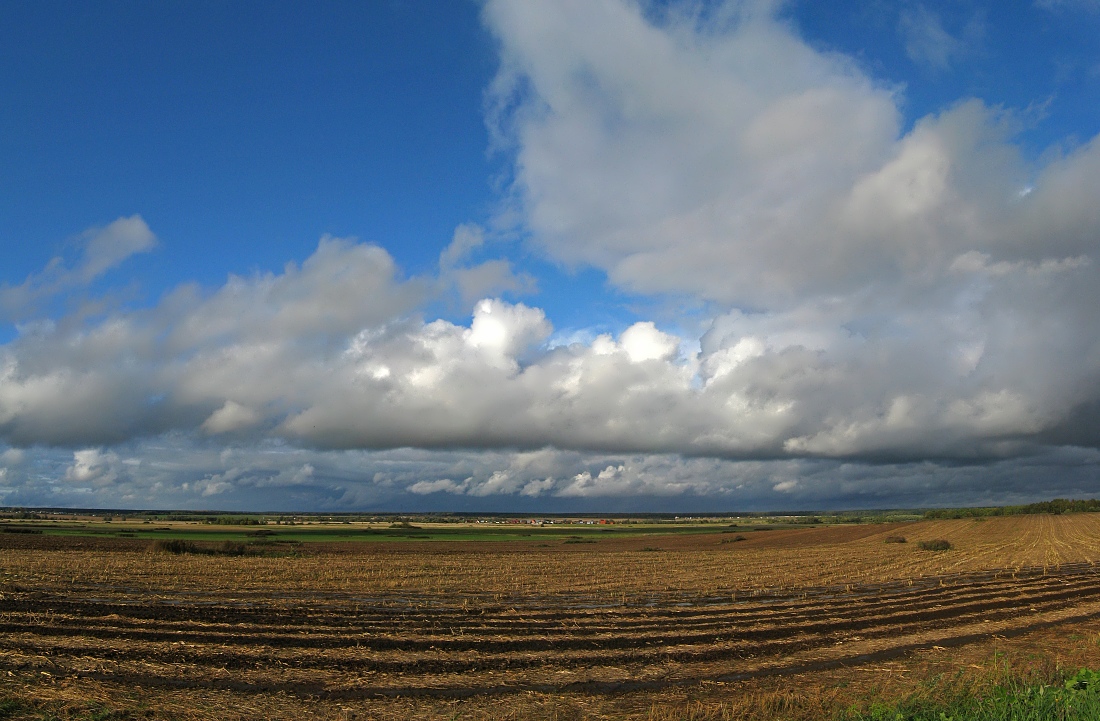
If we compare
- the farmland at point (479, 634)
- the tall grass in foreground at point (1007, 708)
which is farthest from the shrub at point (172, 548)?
the tall grass in foreground at point (1007, 708)

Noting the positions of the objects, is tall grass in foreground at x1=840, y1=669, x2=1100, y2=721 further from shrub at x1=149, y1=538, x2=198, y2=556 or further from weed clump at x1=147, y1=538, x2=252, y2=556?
shrub at x1=149, y1=538, x2=198, y2=556

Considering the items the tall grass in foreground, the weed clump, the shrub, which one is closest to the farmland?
the tall grass in foreground

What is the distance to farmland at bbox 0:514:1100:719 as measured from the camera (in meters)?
14.6

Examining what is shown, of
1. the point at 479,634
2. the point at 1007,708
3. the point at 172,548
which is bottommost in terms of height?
the point at 172,548

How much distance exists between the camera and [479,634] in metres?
22.5

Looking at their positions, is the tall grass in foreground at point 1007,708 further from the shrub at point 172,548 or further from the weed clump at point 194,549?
the shrub at point 172,548

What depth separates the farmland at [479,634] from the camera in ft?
47.9

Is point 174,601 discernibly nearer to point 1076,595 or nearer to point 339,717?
point 339,717

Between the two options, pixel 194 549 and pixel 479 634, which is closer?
pixel 479 634

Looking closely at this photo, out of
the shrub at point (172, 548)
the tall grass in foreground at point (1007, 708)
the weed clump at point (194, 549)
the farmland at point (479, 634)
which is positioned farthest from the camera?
the weed clump at point (194, 549)

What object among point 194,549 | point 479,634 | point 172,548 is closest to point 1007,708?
point 479,634

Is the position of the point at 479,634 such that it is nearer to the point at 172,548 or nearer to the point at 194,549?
the point at 172,548

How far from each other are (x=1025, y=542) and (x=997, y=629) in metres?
74.1

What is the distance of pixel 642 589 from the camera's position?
39.0m
